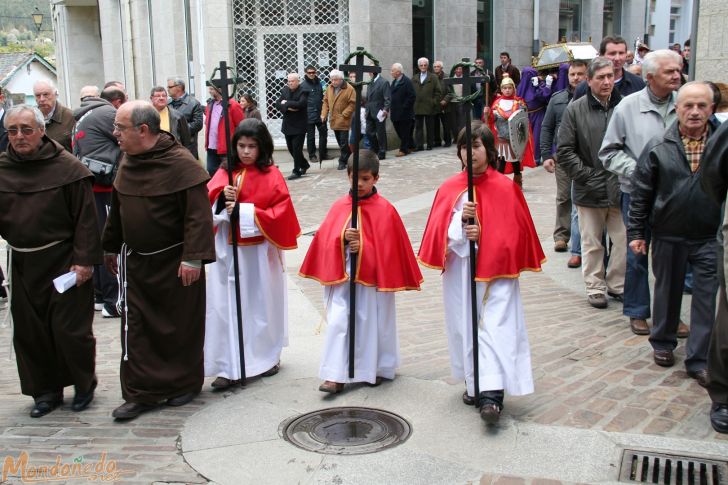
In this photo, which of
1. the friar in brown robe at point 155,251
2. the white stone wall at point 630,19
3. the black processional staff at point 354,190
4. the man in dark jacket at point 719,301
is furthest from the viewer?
the white stone wall at point 630,19

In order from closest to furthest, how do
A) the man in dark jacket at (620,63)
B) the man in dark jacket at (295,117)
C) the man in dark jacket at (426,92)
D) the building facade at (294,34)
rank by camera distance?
the man in dark jacket at (620,63)
the man in dark jacket at (295,117)
the man in dark jacket at (426,92)
the building facade at (294,34)

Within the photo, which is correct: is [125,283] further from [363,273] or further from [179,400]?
[363,273]

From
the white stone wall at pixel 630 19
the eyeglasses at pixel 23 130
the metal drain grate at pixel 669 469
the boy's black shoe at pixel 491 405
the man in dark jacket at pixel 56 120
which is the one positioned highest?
the white stone wall at pixel 630 19

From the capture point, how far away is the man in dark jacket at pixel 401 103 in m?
17.6

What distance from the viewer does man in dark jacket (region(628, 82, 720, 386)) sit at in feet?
18.4

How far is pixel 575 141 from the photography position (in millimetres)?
7523

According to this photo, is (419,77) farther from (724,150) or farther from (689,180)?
(724,150)

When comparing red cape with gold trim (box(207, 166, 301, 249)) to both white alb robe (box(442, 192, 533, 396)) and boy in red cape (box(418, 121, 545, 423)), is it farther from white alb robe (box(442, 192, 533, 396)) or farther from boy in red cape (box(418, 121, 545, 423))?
white alb robe (box(442, 192, 533, 396))

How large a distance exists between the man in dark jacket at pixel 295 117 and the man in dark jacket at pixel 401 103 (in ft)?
6.74

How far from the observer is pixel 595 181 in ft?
24.2

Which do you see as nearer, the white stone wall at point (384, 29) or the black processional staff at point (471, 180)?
the black processional staff at point (471, 180)

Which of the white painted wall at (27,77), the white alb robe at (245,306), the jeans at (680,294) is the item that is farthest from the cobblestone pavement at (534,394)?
the white painted wall at (27,77)

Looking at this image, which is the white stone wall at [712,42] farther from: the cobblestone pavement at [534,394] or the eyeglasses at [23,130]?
the eyeglasses at [23,130]

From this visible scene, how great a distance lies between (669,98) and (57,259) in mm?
4494
